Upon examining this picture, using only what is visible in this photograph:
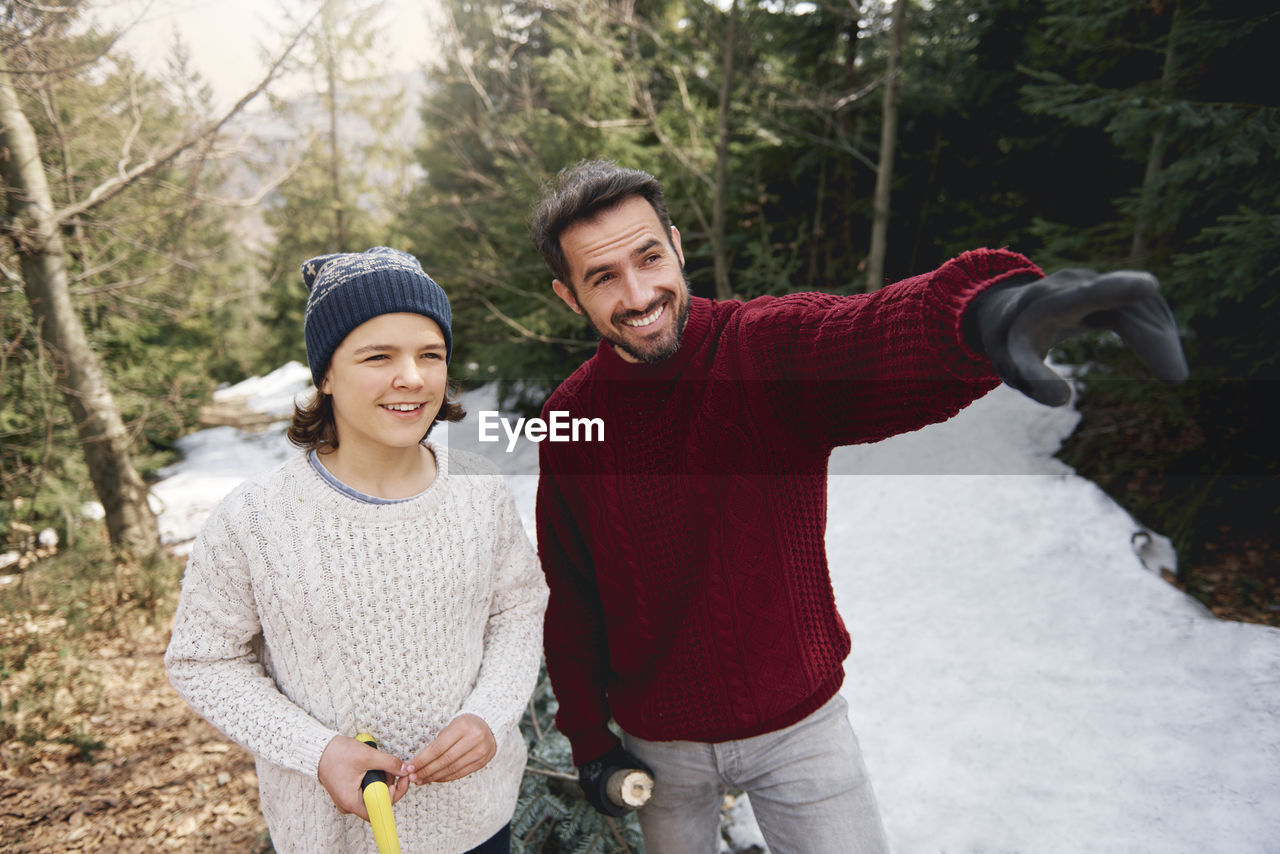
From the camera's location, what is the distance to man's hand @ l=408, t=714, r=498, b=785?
138 centimetres

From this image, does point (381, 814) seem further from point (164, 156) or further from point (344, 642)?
point (164, 156)

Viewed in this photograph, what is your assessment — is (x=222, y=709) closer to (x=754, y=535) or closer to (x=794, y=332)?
(x=754, y=535)

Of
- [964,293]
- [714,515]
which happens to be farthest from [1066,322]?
[714,515]

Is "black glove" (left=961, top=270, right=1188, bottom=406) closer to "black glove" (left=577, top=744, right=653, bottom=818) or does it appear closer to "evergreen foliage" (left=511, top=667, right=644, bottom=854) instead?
"black glove" (left=577, top=744, right=653, bottom=818)

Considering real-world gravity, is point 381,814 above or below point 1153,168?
below

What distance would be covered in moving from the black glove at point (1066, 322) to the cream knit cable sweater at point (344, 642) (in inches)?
51.2

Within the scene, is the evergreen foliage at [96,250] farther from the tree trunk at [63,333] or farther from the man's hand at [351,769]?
the man's hand at [351,769]

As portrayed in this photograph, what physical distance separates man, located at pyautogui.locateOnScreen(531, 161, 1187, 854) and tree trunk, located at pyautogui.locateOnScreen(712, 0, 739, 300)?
520 cm

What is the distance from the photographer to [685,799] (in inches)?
70.4

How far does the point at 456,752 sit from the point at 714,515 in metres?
0.84

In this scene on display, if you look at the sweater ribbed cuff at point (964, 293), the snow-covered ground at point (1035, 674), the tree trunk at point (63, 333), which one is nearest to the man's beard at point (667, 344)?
the sweater ribbed cuff at point (964, 293)

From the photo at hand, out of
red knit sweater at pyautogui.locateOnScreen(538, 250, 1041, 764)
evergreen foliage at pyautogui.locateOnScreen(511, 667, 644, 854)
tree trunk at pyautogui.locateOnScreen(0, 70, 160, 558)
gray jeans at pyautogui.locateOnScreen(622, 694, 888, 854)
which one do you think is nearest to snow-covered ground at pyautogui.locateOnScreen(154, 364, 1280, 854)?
evergreen foliage at pyautogui.locateOnScreen(511, 667, 644, 854)

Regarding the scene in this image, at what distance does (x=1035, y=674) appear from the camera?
385cm

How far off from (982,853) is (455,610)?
2.78 meters
